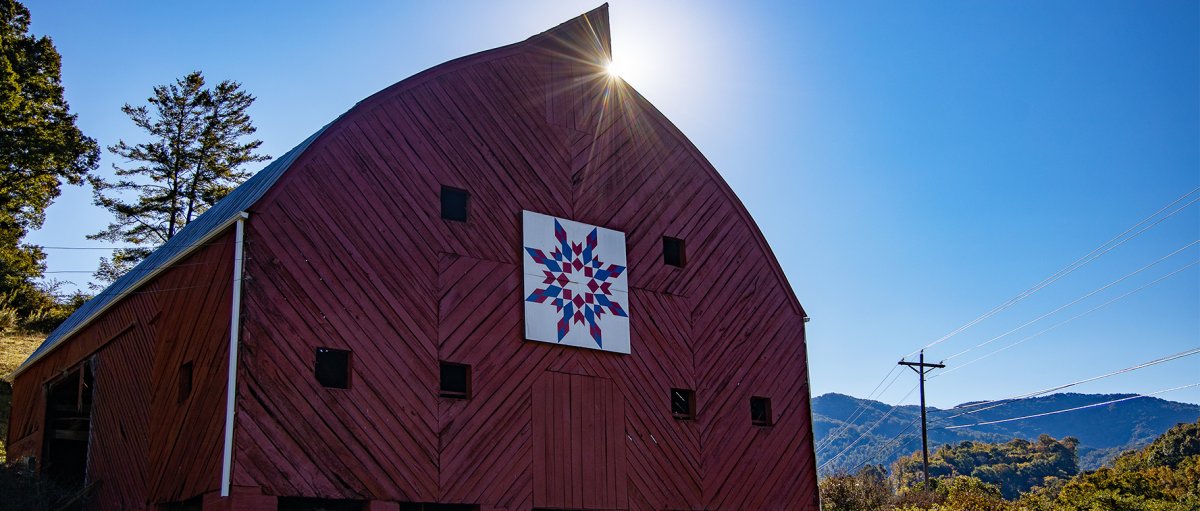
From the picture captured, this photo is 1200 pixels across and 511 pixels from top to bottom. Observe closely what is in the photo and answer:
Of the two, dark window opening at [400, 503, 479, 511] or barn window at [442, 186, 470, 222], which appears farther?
barn window at [442, 186, 470, 222]

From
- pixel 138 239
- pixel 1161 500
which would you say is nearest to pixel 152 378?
pixel 138 239

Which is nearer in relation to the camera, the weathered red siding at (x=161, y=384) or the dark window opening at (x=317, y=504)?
the dark window opening at (x=317, y=504)

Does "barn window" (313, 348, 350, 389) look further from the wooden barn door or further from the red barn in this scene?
the wooden barn door

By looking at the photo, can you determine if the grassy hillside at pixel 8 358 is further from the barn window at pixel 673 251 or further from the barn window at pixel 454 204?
the barn window at pixel 673 251

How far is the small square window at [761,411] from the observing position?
2309cm

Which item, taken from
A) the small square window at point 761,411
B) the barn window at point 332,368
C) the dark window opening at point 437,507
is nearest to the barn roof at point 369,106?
the small square window at point 761,411

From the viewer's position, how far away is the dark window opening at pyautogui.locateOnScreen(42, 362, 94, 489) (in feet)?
84.3

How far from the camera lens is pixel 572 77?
2266 cm

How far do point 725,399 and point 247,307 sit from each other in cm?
977

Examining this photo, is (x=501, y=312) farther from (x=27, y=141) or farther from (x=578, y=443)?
(x=27, y=141)

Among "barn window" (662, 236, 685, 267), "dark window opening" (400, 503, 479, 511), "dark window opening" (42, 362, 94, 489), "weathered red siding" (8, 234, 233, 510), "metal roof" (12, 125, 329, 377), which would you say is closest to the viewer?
"weathered red siding" (8, 234, 233, 510)

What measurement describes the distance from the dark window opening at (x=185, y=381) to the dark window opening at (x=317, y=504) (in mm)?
2885

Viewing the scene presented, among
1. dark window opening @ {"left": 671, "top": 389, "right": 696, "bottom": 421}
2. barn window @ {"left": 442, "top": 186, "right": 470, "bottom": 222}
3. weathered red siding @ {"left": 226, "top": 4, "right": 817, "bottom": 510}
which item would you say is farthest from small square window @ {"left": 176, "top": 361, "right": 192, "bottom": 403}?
dark window opening @ {"left": 671, "top": 389, "right": 696, "bottom": 421}

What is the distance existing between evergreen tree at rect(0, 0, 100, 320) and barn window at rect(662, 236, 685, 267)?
28400 millimetres
